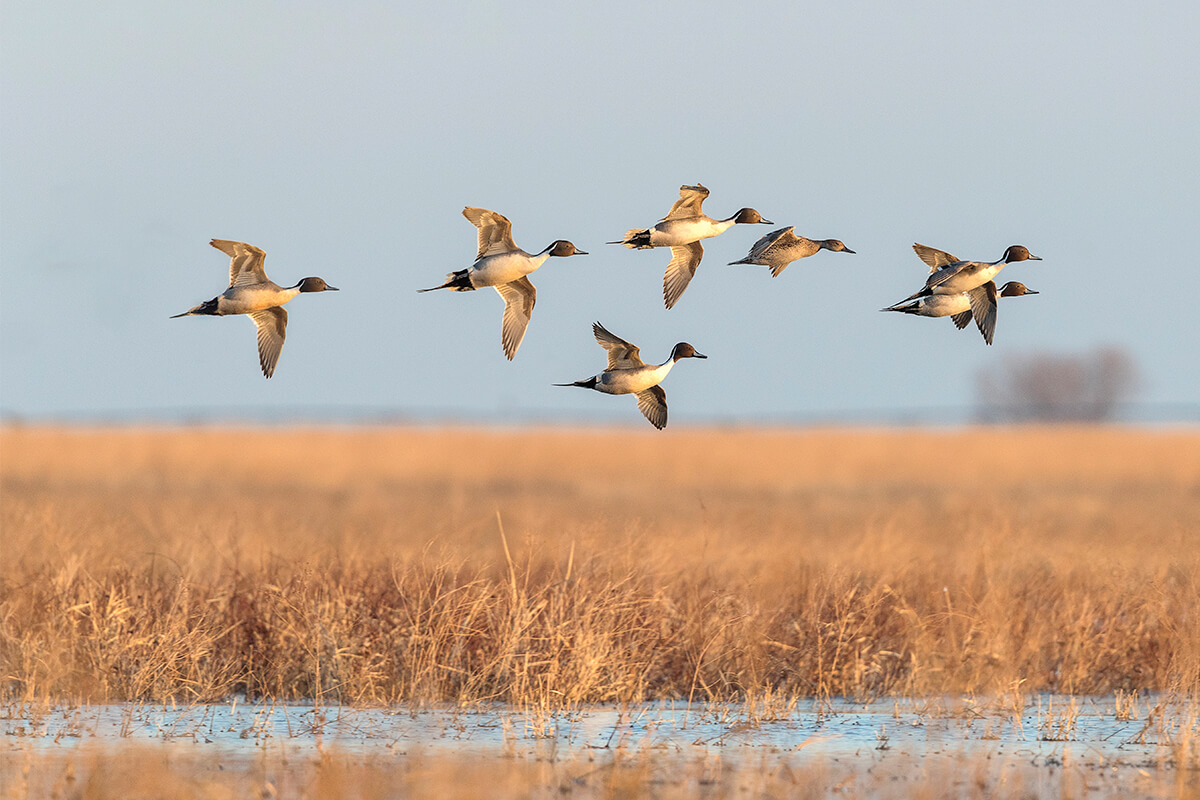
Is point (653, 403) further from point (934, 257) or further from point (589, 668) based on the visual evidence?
point (589, 668)

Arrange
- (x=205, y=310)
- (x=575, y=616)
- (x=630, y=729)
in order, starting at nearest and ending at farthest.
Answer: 1. (x=205, y=310)
2. (x=630, y=729)
3. (x=575, y=616)

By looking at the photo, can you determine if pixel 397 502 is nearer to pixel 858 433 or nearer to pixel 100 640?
pixel 100 640

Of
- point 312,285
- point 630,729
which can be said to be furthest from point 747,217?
point 630,729

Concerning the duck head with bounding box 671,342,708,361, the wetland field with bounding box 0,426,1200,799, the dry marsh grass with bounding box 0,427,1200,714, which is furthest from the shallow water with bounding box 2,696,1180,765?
the duck head with bounding box 671,342,708,361

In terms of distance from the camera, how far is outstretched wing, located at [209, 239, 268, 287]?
503cm

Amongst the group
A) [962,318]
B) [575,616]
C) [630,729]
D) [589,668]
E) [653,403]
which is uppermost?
[962,318]

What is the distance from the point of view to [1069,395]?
109 meters

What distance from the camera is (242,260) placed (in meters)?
5.17

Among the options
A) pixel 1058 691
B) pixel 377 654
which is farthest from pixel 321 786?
pixel 1058 691

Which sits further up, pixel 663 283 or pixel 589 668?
pixel 663 283

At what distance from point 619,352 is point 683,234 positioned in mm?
476

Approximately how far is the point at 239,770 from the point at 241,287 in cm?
696

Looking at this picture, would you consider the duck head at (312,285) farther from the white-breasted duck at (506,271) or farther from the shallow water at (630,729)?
the shallow water at (630,729)

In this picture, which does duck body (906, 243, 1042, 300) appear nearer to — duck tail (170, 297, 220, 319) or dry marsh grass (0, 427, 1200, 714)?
duck tail (170, 297, 220, 319)
